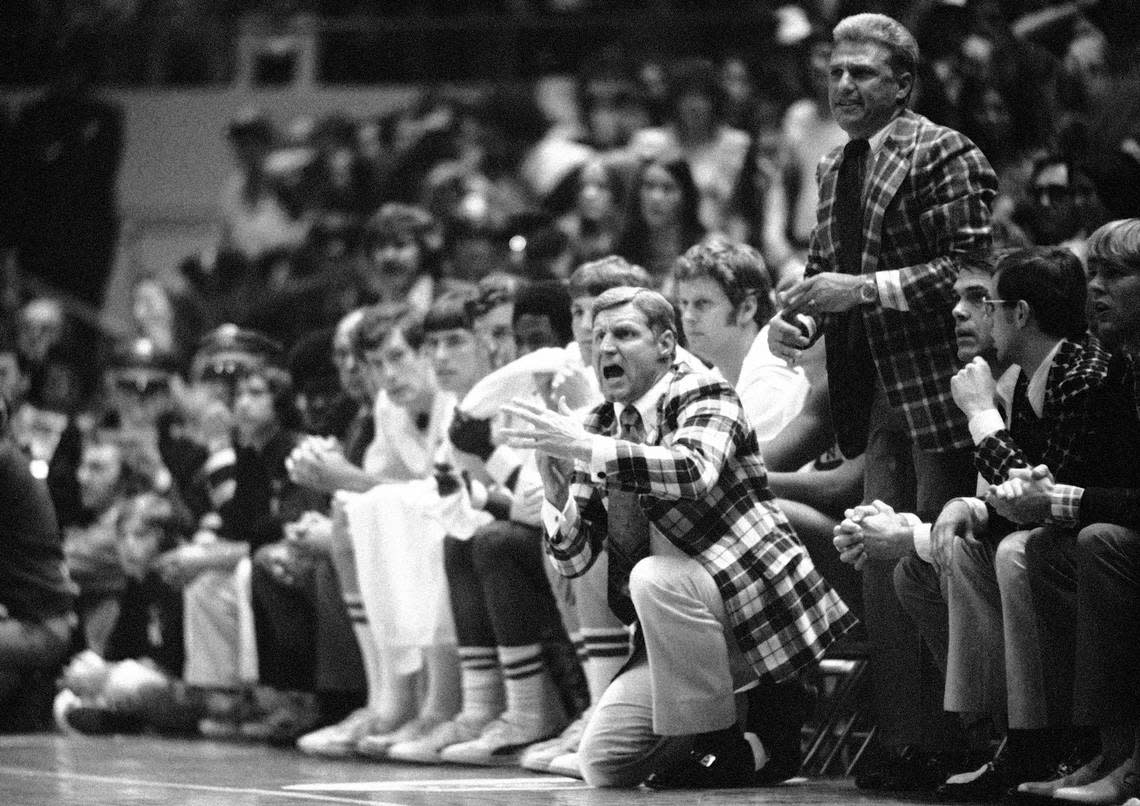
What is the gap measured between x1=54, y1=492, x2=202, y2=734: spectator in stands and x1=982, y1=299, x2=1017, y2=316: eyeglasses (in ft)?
13.3

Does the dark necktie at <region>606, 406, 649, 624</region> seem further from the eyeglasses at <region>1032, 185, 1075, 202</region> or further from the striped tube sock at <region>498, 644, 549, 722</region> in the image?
the eyeglasses at <region>1032, 185, 1075, 202</region>

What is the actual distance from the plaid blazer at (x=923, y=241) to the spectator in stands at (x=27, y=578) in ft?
8.61

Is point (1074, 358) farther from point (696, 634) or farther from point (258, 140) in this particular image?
point (258, 140)

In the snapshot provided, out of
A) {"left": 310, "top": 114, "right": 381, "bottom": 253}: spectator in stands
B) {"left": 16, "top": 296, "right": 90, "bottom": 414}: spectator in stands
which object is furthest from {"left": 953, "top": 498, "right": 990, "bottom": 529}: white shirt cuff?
{"left": 310, "top": 114, "right": 381, "bottom": 253}: spectator in stands

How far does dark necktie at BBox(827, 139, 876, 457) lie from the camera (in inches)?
203

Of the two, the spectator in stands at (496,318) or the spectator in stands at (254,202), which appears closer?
the spectator in stands at (496,318)

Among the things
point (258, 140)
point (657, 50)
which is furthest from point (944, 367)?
point (258, 140)

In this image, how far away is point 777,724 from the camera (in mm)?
5441

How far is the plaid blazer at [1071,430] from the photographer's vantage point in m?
4.59

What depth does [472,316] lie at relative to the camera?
6648mm

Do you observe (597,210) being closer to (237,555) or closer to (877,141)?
(237,555)

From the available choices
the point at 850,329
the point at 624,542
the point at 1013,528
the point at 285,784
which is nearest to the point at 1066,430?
the point at 1013,528

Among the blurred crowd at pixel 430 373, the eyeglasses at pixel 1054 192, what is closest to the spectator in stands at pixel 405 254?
the blurred crowd at pixel 430 373

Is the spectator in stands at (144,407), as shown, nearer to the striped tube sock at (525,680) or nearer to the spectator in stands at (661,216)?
the spectator in stands at (661,216)
